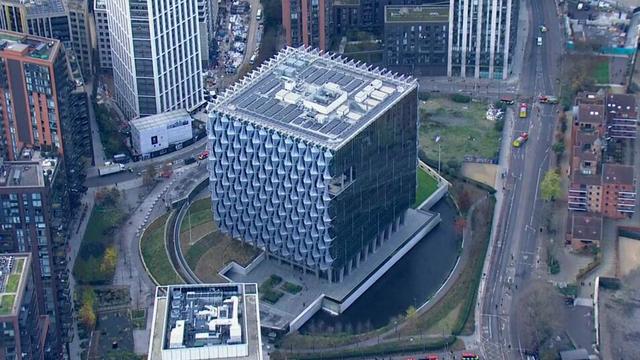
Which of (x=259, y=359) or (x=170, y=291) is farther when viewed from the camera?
(x=170, y=291)

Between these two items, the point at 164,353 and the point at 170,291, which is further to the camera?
the point at 170,291

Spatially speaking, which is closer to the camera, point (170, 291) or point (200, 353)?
point (200, 353)

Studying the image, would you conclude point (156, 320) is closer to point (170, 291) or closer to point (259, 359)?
point (170, 291)

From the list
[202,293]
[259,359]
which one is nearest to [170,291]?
[202,293]

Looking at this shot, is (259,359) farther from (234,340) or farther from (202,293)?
(202,293)

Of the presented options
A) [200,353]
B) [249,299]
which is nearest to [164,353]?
[200,353]
